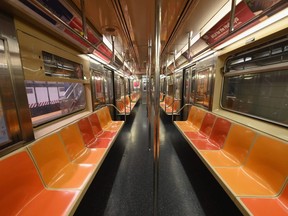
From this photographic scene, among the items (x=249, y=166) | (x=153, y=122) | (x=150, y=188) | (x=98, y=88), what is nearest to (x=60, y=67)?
(x=98, y=88)

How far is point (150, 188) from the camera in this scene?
1.95 m

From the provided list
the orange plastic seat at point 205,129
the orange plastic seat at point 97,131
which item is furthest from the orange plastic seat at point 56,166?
the orange plastic seat at point 205,129

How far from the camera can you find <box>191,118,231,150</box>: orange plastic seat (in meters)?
2.14

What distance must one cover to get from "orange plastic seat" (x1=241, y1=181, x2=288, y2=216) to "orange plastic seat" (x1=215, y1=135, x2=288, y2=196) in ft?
0.18

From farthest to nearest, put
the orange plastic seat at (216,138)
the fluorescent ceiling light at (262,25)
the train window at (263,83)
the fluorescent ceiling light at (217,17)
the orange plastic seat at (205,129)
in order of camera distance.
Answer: the orange plastic seat at (205,129) → the orange plastic seat at (216,138) → the fluorescent ceiling light at (217,17) → the train window at (263,83) → the fluorescent ceiling light at (262,25)

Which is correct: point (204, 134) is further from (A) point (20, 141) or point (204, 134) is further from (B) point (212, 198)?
(A) point (20, 141)

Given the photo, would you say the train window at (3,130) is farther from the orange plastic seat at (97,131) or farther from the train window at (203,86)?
the train window at (203,86)

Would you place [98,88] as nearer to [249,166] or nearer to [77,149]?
[77,149]

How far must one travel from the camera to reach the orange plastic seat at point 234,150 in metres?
1.66

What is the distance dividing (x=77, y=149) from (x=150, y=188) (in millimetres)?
1242

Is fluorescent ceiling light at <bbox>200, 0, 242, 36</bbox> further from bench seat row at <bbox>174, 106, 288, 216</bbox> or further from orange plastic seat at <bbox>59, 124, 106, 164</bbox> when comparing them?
orange plastic seat at <bbox>59, 124, 106, 164</bbox>

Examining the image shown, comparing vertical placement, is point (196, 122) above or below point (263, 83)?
below

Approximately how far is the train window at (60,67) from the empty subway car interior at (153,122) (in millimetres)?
18

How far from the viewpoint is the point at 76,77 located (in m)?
2.42
